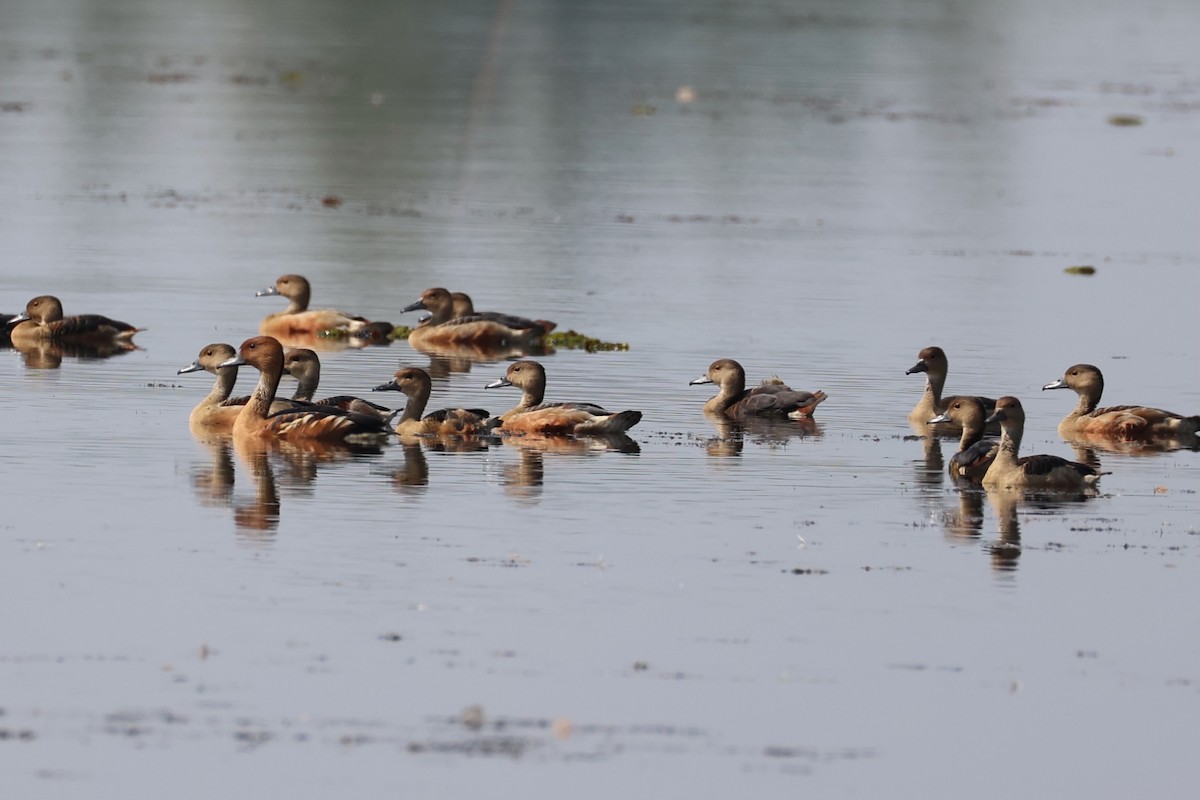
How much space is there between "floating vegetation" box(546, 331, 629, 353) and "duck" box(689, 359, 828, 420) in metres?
4.68

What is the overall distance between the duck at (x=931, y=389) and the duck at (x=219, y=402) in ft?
22.6

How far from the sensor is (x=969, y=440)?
24656 mm

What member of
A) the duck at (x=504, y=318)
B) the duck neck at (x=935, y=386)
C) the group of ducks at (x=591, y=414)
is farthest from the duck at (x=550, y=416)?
the duck at (x=504, y=318)

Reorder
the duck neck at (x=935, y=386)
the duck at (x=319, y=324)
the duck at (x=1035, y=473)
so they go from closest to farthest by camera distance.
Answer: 1. the duck at (x=1035, y=473)
2. the duck neck at (x=935, y=386)
3. the duck at (x=319, y=324)

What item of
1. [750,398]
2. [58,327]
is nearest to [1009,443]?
[750,398]

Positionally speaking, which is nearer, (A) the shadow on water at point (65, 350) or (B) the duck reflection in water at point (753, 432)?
(B) the duck reflection in water at point (753, 432)

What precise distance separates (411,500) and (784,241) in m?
26.5

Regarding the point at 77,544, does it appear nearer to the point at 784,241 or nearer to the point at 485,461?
the point at 485,461

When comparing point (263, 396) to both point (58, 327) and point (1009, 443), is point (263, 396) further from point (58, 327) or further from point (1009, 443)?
point (1009, 443)

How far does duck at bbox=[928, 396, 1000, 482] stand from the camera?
2291 cm

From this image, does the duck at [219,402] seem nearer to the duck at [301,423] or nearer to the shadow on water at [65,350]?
the duck at [301,423]

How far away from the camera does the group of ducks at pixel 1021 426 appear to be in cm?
2230

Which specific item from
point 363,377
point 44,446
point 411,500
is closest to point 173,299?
point 363,377

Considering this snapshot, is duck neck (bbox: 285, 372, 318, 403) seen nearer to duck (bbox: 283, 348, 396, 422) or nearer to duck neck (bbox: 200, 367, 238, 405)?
duck (bbox: 283, 348, 396, 422)
